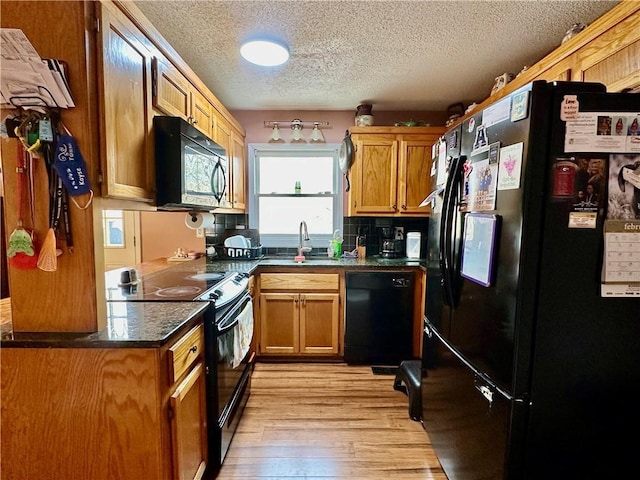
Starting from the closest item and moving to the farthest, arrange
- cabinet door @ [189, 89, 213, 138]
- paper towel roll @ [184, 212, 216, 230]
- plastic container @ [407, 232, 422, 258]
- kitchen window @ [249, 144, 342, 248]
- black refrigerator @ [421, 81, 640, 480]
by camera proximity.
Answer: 1. black refrigerator @ [421, 81, 640, 480]
2. cabinet door @ [189, 89, 213, 138]
3. paper towel roll @ [184, 212, 216, 230]
4. plastic container @ [407, 232, 422, 258]
5. kitchen window @ [249, 144, 342, 248]

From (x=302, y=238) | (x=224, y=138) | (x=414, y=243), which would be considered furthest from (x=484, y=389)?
(x=224, y=138)

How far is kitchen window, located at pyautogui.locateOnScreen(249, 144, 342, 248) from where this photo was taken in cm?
340

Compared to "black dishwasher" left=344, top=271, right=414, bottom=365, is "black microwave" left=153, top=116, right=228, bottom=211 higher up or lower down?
higher up

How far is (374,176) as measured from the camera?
3109mm

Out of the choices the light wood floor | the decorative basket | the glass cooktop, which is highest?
the decorative basket

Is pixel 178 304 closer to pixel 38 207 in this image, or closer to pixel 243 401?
pixel 38 207

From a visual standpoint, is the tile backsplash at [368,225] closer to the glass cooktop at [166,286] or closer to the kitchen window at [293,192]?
the kitchen window at [293,192]

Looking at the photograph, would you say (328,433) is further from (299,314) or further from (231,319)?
(299,314)

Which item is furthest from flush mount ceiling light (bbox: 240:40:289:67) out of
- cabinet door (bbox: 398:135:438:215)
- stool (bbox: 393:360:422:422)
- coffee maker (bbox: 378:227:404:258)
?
stool (bbox: 393:360:422:422)

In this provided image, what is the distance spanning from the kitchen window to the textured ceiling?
66 centimetres

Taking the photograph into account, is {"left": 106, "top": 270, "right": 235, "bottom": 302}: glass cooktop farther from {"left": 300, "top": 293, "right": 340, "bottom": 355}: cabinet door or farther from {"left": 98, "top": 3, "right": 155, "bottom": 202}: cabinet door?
{"left": 300, "top": 293, "right": 340, "bottom": 355}: cabinet door

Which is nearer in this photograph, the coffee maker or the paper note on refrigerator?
the paper note on refrigerator

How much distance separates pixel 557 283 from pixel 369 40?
1687 millimetres

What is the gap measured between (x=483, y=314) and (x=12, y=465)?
181 cm
